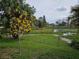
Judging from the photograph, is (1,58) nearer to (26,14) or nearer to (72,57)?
(72,57)

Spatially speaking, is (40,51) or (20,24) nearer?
(40,51)

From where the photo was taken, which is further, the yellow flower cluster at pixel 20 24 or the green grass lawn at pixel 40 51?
the yellow flower cluster at pixel 20 24

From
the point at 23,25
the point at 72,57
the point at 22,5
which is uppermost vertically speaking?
the point at 22,5

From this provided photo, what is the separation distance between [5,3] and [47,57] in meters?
13.9

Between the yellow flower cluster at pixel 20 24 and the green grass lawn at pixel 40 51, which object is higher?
the yellow flower cluster at pixel 20 24

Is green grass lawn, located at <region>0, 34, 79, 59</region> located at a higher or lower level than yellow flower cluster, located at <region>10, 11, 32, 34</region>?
lower

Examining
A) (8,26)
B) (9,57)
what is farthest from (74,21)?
(8,26)

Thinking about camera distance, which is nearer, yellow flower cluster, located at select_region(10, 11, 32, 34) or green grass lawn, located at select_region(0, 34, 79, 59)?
green grass lawn, located at select_region(0, 34, 79, 59)

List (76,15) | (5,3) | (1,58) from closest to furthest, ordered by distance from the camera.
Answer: (1,58) < (76,15) < (5,3)

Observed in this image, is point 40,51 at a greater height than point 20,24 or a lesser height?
lesser

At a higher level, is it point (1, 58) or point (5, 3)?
point (5, 3)

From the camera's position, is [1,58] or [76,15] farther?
[76,15]

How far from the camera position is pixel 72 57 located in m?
15.2

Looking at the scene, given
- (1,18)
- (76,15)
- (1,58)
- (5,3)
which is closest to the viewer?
(1,58)
